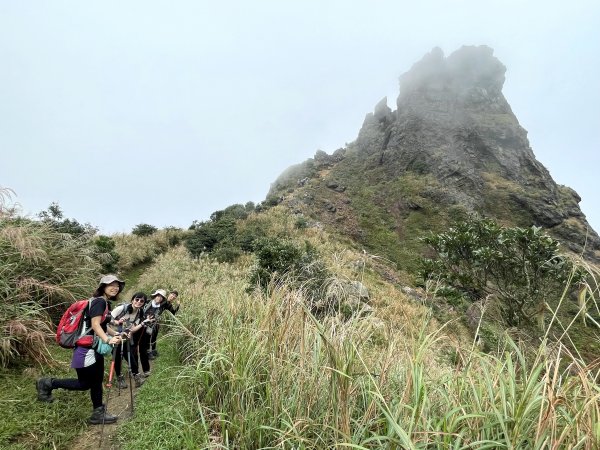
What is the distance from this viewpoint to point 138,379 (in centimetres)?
593

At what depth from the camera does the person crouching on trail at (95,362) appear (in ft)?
13.3

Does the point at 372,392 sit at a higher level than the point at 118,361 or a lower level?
higher

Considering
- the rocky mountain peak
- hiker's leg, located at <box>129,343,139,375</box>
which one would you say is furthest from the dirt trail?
the rocky mountain peak

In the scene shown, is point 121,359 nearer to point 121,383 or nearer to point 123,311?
point 121,383

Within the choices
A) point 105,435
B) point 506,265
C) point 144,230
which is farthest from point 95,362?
point 144,230

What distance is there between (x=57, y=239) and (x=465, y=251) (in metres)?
10.6

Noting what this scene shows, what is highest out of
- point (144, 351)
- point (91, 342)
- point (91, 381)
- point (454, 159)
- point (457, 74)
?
point (457, 74)

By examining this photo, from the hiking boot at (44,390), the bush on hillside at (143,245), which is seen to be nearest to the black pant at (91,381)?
the hiking boot at (44,390)

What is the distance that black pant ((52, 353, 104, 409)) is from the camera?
421cm

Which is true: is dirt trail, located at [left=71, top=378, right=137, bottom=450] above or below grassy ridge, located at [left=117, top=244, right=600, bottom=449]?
below

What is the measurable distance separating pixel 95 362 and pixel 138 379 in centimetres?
201

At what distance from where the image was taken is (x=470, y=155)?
152 feet

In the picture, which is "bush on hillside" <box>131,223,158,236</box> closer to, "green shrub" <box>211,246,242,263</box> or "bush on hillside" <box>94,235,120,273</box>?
"bush on hillside" <box>94,235,120,273</box>

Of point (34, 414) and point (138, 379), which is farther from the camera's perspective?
point (138, 379)
